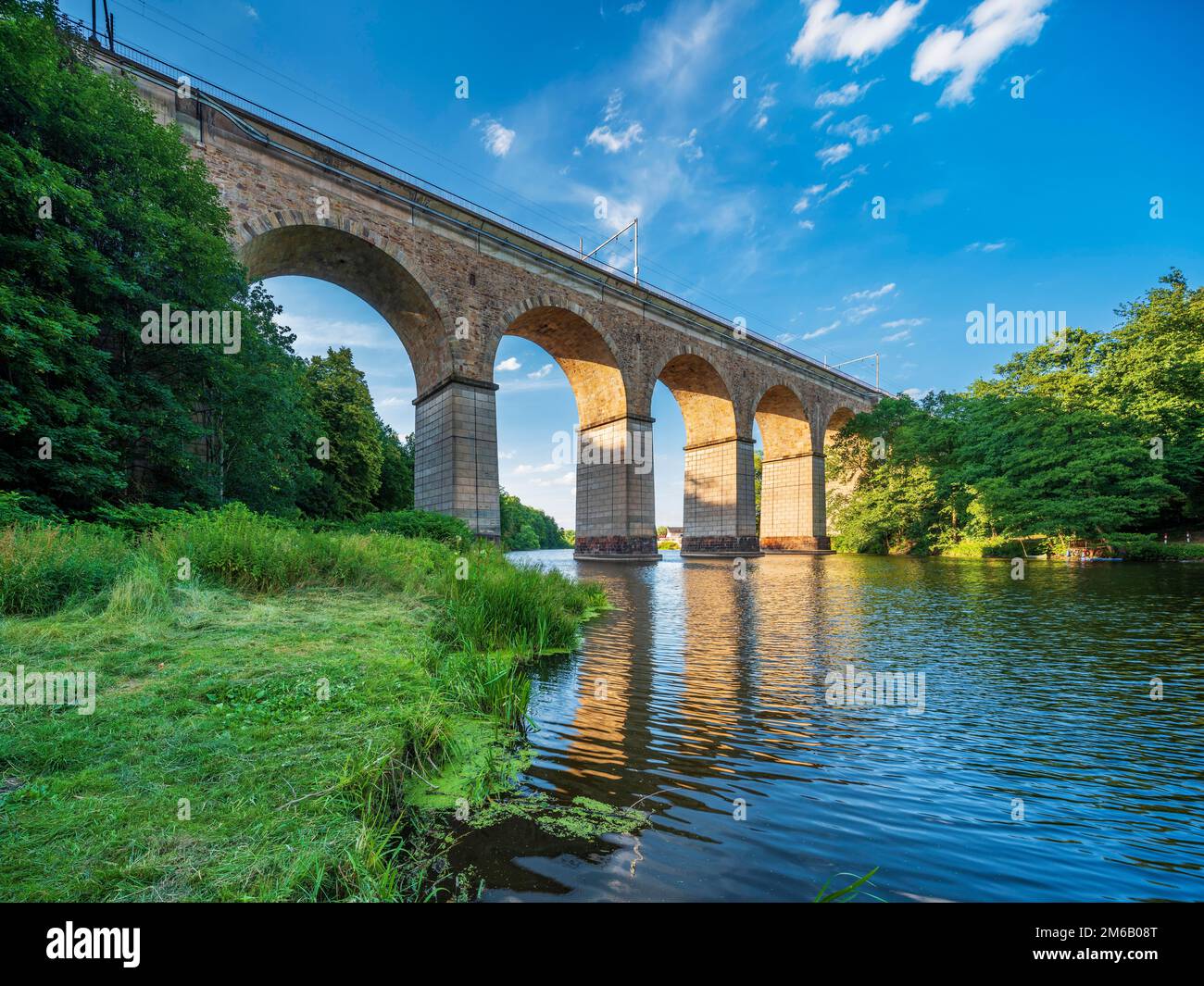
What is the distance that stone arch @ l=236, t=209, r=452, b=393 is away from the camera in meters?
16.8

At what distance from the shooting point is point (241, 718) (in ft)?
10.2

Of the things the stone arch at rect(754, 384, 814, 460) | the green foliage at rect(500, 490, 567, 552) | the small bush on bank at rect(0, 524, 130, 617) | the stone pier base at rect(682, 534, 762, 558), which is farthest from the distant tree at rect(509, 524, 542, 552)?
the small bush on bank at rect(0, 524, 130, 617)

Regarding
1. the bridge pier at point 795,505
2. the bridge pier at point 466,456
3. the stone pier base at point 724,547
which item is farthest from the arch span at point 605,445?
the bridge pier at point 795,505

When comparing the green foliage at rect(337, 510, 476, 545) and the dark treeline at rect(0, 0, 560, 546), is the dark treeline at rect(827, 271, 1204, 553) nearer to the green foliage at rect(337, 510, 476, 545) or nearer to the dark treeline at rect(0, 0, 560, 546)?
the green foliage at rect(337, 510, 476, 545)

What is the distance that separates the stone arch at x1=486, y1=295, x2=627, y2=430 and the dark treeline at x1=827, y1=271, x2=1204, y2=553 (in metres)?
20.2

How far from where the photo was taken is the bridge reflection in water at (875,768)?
82.1 inches

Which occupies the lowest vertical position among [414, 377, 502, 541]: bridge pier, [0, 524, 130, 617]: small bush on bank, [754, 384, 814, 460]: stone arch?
[0, 524, 130, 617]: small bush on bank

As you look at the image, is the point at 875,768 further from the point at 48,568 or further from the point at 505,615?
the point at 48,568

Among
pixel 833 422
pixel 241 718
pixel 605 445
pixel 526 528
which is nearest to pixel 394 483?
pixel 605 445

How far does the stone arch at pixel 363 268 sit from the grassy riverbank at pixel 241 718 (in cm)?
1372

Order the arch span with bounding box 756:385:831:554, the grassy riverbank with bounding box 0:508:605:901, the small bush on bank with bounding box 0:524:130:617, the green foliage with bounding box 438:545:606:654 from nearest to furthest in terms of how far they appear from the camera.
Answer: the grassy riverbank with bounding box 0:508:605:901, the small bush on bank with bounding box 0:524:130:617, the green foliage with bounding box 438:545:606:654, the arch span with bounding box 756:385:831:554

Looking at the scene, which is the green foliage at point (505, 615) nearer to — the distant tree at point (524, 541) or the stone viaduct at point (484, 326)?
the stone viaduct at point (484, 326)

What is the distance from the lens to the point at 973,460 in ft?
96.0
